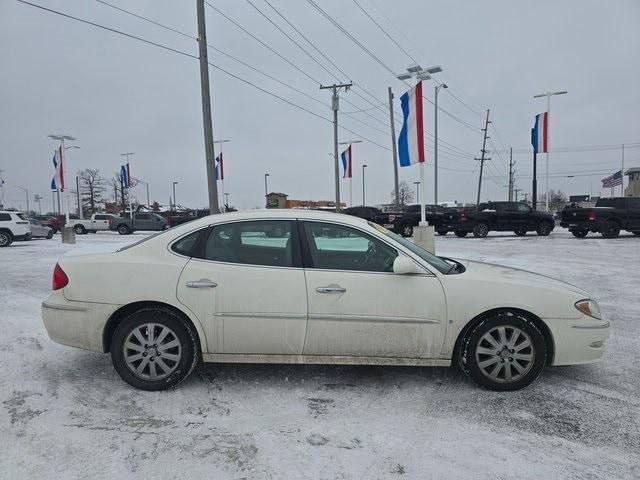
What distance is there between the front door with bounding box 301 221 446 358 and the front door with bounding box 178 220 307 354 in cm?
12

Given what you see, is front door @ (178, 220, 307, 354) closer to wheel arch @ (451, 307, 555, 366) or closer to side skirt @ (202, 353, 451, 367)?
side skirt @ (202, 353, 451, 367)

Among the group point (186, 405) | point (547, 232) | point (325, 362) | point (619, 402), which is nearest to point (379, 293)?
point (325, 362)

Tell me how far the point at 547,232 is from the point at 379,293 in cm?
2167

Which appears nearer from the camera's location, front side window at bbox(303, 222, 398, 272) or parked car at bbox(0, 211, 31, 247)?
front side window at bbox(303, 222, 398, 272)

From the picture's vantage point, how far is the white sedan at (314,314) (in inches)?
140

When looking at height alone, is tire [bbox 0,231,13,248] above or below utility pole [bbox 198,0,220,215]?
below

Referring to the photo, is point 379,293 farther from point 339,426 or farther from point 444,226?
point 444,226

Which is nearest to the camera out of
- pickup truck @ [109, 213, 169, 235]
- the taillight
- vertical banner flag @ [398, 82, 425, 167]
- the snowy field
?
the snowy field

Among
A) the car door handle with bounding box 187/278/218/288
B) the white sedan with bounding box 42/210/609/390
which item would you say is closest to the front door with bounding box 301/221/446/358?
the white sedan with bounding box 42/210/609/390

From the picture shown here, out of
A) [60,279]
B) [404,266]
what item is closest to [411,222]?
[404,266]

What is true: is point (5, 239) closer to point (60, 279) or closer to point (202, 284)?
point (60, 279)

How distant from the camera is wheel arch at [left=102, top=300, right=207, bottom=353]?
3.63m

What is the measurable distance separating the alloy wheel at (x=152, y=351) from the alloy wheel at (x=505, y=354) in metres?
2.49

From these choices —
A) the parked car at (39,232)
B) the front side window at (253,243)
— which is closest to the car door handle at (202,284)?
the front side window at (253,243)
